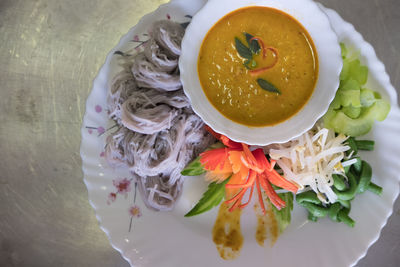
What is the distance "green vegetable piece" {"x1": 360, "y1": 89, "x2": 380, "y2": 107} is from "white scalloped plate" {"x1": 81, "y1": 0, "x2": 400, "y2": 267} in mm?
150

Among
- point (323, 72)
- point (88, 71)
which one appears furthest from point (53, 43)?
point (323, 72)

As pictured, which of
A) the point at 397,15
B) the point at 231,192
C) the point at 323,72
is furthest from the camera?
the point at 397,15

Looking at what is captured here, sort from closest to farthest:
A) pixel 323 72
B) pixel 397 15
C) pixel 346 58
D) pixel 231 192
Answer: pixel 323 72
pixel 346 58
pixel 231 192
pixel 397 15

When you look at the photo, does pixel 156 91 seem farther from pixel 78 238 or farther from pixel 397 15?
pixel 397 15

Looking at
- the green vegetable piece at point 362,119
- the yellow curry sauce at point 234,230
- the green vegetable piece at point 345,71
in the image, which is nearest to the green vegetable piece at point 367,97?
the green vegetable piece at point 362,119

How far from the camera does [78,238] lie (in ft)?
8.07

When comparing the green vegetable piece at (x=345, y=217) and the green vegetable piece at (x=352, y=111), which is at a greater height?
the green vegetable piece at (x=352, y=111)

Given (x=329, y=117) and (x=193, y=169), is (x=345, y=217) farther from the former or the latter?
(x=193, y=169)

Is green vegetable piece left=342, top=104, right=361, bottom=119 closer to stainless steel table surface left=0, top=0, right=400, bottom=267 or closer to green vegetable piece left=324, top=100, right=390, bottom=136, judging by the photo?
green vegetable piece left=324, top=100, right=390, bottom=136

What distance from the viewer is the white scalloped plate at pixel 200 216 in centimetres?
192

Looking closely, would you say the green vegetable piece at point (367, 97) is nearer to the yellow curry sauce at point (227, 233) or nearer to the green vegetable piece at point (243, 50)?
the green vegetable piece at point (243, 50)

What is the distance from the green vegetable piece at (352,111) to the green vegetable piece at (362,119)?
0.02m

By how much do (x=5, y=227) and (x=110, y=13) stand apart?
1883 millimetres

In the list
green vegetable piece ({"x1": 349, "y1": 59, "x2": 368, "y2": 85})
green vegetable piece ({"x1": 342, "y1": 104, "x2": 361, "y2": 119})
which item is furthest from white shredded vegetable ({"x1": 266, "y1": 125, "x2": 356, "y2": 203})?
green vegetable piece ({"x1": 349, "y1": 59, "x2": 368, "y2": 85})
